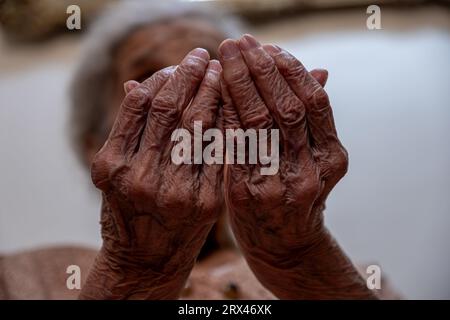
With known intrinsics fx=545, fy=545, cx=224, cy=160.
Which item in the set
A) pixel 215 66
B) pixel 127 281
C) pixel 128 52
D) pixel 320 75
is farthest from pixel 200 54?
pixel 128 52

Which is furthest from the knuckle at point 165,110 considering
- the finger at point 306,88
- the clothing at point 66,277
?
the clothing at point 66,277

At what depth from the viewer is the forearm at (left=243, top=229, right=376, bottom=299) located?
60 centimetres

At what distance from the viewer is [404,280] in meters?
1.16

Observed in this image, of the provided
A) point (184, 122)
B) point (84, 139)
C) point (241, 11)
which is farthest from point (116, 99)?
point (184, 122)

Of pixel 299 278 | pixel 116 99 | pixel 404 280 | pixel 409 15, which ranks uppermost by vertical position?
pixel 409 15

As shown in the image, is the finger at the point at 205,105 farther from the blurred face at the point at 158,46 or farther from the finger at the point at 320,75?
the blurred face at the point at 158,46

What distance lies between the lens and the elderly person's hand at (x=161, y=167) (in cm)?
49

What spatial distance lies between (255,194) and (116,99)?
50 cm

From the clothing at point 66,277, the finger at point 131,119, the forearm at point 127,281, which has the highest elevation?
the finger at point 131,119

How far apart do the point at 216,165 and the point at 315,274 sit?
0.20 metres

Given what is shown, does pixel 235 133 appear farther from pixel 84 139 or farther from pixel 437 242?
pixel 437 242

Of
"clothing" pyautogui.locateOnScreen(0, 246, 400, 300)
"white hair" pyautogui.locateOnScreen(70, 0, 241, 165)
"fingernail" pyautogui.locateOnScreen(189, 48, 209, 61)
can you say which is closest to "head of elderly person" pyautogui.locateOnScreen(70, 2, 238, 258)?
"white hair" pyautogui.locateOnScreen(70, 0, 241, 165)

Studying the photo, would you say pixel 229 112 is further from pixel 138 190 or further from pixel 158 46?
pixel 158 46

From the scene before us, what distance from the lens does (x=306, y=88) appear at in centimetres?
50
